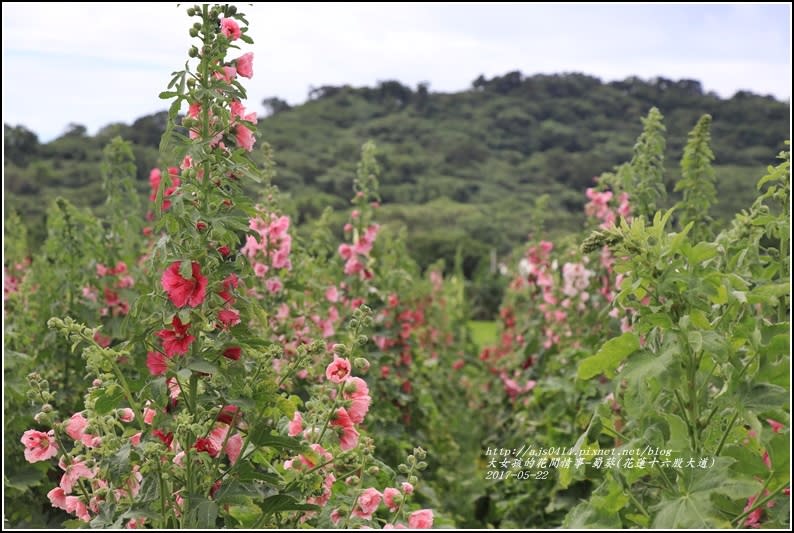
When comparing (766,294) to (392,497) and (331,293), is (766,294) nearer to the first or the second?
(392,497)

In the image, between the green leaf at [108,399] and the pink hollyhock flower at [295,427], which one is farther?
the pink hollyhock flower at [295,427]

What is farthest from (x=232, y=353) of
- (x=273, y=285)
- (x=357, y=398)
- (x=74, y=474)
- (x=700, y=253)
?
(x=273, y=285)

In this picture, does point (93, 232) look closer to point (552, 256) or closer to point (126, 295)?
point (126, 295)

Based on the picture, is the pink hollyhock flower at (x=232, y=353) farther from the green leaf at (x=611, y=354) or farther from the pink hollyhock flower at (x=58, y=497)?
the green leaf at (x=611, y=354)

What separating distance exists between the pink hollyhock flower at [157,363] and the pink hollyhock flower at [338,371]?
1.16 ft

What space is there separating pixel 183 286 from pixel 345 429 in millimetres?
471

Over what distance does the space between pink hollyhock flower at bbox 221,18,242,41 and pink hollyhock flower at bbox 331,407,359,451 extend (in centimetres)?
85

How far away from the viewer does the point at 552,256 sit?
7.46m

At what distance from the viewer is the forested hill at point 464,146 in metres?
32.0

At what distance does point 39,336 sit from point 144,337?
334 cm

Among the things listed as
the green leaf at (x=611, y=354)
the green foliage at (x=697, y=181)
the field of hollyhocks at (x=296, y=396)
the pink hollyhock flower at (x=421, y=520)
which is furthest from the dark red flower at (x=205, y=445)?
the green foliage at (x=697, y=181)

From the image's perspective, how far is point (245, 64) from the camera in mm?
2029

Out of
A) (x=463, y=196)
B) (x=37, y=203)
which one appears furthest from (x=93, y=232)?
(x=463, y=196)

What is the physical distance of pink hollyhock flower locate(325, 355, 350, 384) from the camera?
1962 mm
